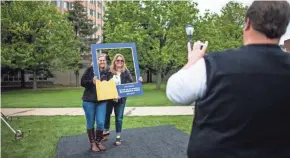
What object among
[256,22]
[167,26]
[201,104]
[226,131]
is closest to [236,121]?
[226,131]

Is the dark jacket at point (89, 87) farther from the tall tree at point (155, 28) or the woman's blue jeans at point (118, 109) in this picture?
the tall tree at point (155, 28)

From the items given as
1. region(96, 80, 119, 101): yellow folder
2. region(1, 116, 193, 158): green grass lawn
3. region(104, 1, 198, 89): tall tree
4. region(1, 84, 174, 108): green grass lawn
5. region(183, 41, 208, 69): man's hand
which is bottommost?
region(1, 84, 174, 108): green grass lawn

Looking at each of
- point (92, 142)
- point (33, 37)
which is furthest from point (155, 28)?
point (92, 142)

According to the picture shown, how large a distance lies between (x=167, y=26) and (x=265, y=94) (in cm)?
2724

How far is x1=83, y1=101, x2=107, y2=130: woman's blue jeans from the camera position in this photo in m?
6.57

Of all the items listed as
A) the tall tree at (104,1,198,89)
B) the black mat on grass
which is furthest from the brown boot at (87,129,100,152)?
the tall tree at (104,1,198,89)

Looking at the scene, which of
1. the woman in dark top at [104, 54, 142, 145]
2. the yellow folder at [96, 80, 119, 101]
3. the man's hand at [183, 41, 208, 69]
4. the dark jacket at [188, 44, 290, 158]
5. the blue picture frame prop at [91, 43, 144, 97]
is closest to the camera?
the dark jacket at [188, 44, 290, 158]

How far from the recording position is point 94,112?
262 inches

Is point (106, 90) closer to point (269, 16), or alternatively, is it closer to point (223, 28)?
point (269, 16)

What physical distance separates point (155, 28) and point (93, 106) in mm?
22403

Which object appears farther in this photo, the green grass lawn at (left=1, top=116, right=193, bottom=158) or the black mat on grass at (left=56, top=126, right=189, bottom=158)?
the green grass lawn at (left=1, top=116, right=193, bottom=158)

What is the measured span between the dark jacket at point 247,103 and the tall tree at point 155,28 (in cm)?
2397

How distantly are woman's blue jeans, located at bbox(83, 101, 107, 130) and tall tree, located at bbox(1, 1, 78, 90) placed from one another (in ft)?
78.6

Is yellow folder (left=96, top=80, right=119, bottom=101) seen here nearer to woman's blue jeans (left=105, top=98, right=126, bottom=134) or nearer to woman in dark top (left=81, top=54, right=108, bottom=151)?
woman in dark top (left=81, top=54, right=108, bottom=151)
